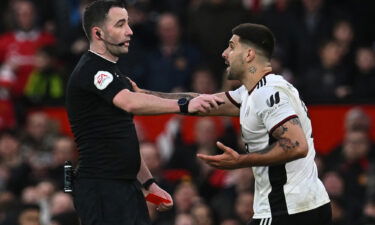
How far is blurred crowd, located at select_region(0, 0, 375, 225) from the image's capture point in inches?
494

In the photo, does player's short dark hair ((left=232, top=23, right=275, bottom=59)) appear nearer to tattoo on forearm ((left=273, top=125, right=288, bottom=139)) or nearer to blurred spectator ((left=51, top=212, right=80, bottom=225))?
tattoo on forearm ((left=273, top=125, right=288, bottom=139))

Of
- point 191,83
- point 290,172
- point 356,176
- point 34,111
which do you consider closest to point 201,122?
point 191,83

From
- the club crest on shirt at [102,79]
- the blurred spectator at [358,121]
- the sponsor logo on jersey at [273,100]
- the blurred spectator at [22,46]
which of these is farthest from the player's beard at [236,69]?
the blurred spectator at [22,46]

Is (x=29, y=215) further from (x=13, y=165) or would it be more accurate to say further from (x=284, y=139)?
(x=284, y=139)

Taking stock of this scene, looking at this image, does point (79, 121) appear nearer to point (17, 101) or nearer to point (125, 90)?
point (125, 90)

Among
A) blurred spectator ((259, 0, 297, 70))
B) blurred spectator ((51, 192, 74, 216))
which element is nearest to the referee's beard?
blurred spectator ((51, 192, 74, 216))

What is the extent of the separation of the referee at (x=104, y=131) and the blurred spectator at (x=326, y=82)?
5.40m

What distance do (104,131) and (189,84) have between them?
6.20 meters

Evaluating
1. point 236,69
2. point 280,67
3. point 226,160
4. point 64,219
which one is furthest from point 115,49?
point 280,67

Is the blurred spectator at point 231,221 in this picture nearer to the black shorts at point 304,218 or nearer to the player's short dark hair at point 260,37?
the black shorts at point 304,218

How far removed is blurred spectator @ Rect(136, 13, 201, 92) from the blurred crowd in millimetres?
13

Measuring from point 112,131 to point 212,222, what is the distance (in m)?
4.15

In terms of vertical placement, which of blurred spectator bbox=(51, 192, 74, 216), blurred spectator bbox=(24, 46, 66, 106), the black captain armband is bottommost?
blurred spectator bbox=(51, 192, 74, 216)

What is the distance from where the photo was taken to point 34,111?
15.5 metres
